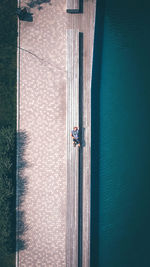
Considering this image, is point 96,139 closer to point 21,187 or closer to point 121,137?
point 121,137

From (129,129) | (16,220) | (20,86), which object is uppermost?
(20,86)

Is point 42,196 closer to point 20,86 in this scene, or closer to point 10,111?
point 10,111

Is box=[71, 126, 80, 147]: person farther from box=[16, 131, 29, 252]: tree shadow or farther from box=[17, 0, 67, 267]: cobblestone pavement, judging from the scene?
box=[16, 131, 29, 252]: tree shadow

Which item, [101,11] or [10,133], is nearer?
[10,133]

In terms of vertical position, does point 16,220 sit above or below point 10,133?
below

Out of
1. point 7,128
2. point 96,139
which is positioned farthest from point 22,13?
point 96,139

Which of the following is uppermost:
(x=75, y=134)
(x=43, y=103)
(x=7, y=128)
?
(x=43, y=103)

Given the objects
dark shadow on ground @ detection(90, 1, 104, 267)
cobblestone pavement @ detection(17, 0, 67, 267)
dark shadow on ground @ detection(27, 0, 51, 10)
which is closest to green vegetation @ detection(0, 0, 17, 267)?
cobblestone pavement @ detection(17, 0, 67, 267)

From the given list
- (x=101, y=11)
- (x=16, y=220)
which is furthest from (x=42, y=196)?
(x=101, y=11)
